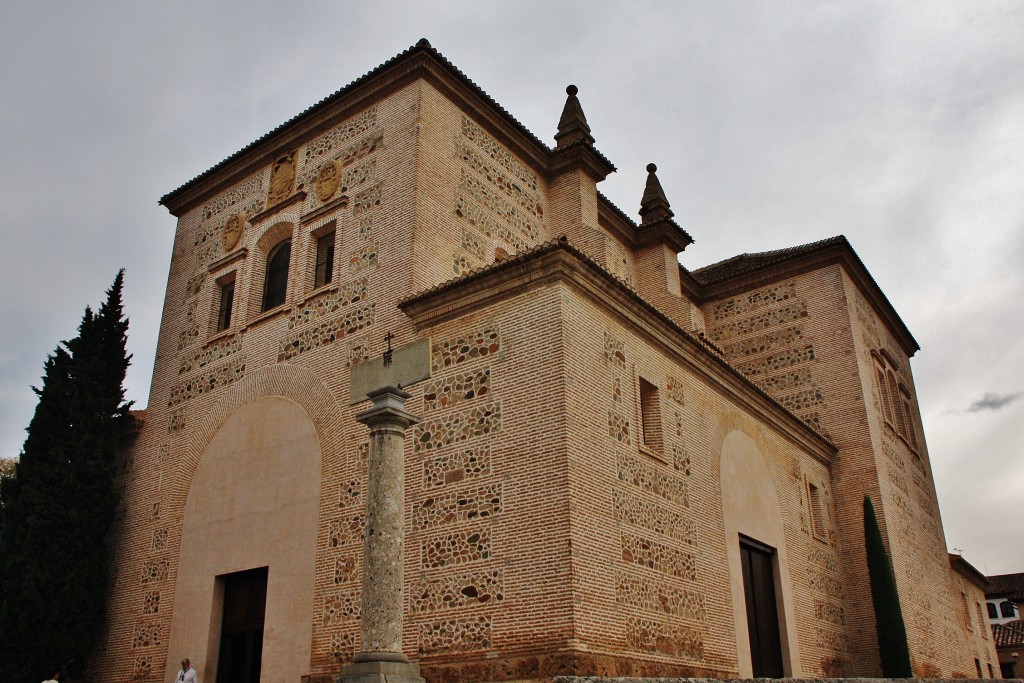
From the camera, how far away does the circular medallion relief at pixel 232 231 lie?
612 inches

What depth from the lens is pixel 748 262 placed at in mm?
20844

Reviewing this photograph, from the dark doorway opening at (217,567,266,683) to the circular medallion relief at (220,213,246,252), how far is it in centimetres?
589

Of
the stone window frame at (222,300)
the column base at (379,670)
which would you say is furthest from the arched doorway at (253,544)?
the column base at (379,670)

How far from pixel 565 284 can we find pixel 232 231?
25.2 feet

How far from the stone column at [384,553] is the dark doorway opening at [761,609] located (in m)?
7.04

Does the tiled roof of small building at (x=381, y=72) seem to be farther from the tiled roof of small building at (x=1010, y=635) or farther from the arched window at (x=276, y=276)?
the tiled roof of small building at (x=1010, y=635)

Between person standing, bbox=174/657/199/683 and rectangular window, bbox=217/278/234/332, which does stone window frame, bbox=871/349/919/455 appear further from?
person standing, bbox=174/657/199/683

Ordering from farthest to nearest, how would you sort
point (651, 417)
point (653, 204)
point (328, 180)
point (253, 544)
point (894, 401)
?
point (894, 401)
point (653, 204)
point (328, 180)
point (253, 544)
point (651, 417)

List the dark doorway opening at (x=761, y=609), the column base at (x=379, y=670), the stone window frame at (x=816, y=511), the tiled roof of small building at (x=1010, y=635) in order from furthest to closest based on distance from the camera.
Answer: the tiled roof of small building at (x=1010, y=635) → the stone window frame at (x=816, y=511) → the dark doorway opening at (x=761, y=609) → the column base at (x=379, y=670)

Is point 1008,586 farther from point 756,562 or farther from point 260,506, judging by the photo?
point 260,506

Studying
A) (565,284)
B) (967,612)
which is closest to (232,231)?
(565,284)

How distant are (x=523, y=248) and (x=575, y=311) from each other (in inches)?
167

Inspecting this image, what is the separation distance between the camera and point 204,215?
1658cm

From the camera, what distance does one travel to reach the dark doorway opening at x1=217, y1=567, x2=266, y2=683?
1187 centimetres
